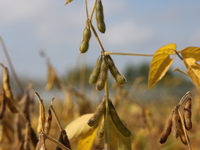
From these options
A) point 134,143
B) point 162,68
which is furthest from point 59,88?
point 162,68

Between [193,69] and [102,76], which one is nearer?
[102,76]

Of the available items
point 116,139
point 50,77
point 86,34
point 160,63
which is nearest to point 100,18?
point 86,34

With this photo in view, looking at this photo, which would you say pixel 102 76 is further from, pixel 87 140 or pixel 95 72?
pixel 87 140

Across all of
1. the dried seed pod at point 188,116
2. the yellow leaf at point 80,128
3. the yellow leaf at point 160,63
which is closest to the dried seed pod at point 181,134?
the dried seed pod at point 188,116

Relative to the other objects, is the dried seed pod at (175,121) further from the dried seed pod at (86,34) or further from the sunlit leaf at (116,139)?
the dried seed pod at (86,34)

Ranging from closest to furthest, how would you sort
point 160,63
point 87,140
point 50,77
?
point 160,63 → point 87,140 → point 50,77

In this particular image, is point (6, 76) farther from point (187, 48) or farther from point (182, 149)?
point (182, 149)
